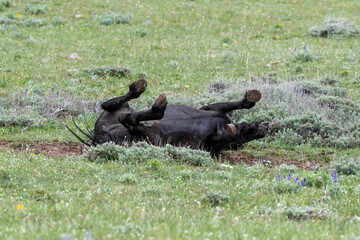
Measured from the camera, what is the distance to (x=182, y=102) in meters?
11.5

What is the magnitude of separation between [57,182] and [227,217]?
2137 millimetres

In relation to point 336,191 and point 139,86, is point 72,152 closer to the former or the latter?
point 139,86

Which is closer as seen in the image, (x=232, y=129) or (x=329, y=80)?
(x=232, y=129)

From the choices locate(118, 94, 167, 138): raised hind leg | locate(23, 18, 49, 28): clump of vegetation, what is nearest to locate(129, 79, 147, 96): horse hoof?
locate(118, 94, 167, 138): raised hind leg

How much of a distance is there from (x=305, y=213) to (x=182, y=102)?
255 inches

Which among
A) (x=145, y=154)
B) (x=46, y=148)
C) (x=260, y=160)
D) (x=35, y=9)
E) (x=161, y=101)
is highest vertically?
(x=161, y=101)

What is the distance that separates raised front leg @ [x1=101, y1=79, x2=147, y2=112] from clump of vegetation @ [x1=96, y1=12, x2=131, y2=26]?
11049 millimetres

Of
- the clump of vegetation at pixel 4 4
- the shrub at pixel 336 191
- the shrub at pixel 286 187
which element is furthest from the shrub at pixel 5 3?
the shrub at pixel 336 191

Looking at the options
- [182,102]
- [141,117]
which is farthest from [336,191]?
[182,102]

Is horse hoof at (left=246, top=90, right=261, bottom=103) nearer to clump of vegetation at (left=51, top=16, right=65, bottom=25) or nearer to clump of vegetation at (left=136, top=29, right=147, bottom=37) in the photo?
clump of vegetation at (left=136, top=29, right=147, bottom=37)

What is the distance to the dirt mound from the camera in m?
8.65

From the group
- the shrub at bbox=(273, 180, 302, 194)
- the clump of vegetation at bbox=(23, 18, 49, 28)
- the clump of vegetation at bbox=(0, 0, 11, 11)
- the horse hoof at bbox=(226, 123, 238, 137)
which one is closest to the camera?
the shrub at bbox=(273, 180, 302, 194)

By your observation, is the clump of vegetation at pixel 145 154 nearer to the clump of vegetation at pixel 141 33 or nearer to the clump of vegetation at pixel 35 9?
the clump of vegetation at pixel 141 33

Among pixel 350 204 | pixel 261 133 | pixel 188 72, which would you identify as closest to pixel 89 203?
pixel 350 204
